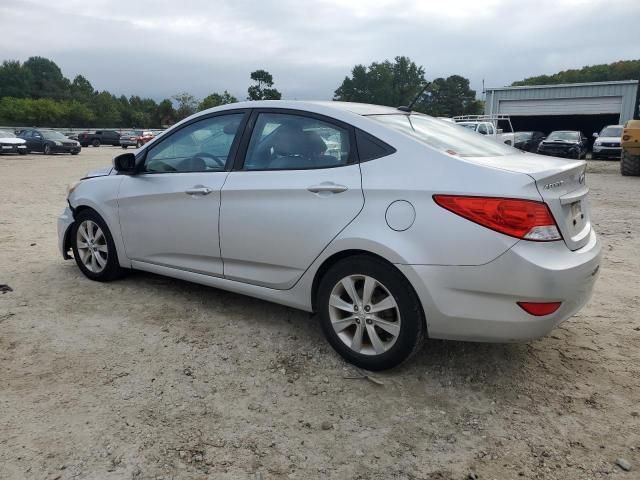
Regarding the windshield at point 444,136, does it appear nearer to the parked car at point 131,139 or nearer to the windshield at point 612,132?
the windshield at point 612,132

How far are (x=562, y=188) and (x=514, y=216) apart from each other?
1.51 ft

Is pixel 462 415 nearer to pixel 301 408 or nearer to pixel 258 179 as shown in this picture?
pixel 301 408

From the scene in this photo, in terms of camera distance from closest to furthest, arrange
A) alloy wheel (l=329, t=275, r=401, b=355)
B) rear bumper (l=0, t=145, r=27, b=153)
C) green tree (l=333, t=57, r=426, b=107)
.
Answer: alloy wheel (l=329, t=275, r=401, b=355)
rear bumper (l=0, t=145, r=27, b=153)
green tree (l=333, t=57, r=426, b=107)

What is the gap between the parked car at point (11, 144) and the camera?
25.7m

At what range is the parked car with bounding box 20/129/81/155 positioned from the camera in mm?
28688

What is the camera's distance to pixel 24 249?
6.16 meters

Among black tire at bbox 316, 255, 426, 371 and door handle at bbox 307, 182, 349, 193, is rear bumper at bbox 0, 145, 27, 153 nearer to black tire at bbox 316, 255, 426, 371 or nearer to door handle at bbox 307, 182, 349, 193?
door handle at bbox 307, 182, 349, 193

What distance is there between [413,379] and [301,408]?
72cm

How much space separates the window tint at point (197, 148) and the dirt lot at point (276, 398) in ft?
3.65

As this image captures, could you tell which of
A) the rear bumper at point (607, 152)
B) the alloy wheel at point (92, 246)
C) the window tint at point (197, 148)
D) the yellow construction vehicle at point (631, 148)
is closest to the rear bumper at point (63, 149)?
the yellow construction vehicle at point (631, 148)

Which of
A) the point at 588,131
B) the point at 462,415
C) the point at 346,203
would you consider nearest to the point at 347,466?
the point at 462,415

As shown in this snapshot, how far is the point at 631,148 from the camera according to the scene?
15344 millimetres

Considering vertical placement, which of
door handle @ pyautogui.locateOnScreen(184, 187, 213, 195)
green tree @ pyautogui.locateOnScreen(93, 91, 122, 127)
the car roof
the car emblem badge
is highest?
green tree @ pyautogui.locateOnScreen(93, 91, 122, 127)

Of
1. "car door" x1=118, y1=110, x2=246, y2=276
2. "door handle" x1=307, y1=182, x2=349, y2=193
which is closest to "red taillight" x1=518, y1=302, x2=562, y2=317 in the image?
"door handle" x1=307, y1=182, x2=349, y2=193
